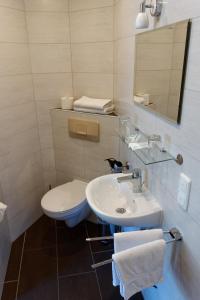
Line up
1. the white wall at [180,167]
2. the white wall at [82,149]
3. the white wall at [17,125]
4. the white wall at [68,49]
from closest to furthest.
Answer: the white wall at [180,167]
the white wall at [17,125]
the white wall at [68,49]
the white wall at [82,149]

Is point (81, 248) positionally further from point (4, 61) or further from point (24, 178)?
point (4, 61)

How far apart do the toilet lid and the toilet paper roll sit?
78 cm

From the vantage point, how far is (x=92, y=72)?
2.13 metres

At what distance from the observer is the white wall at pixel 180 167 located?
0.90m

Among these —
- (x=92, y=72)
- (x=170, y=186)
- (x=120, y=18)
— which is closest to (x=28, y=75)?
(x=92, y=72)

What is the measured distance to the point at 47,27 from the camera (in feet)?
6.73

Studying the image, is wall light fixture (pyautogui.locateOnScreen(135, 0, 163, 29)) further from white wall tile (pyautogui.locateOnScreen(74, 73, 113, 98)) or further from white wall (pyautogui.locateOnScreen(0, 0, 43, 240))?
white wall (pyautogui.locateOnScreen(0, 0, 43, 240))

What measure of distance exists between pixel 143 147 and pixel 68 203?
41.0 inches

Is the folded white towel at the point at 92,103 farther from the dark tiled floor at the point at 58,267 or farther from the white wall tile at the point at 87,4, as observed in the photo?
the dark tiled floor at the point at 58,267

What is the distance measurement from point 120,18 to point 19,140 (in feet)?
4.42

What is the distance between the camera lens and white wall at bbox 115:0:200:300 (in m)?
0.90

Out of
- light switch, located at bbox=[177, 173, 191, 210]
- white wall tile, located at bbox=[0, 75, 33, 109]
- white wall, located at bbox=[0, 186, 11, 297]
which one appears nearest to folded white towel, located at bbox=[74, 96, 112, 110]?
white wall tile, located at bbox=[0, 75, 33, 109]

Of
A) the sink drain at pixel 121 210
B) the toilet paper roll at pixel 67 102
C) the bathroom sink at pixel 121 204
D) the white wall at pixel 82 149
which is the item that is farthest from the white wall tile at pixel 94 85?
the sink drain at pixel 121 210

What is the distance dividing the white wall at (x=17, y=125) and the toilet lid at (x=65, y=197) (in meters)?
0.29
